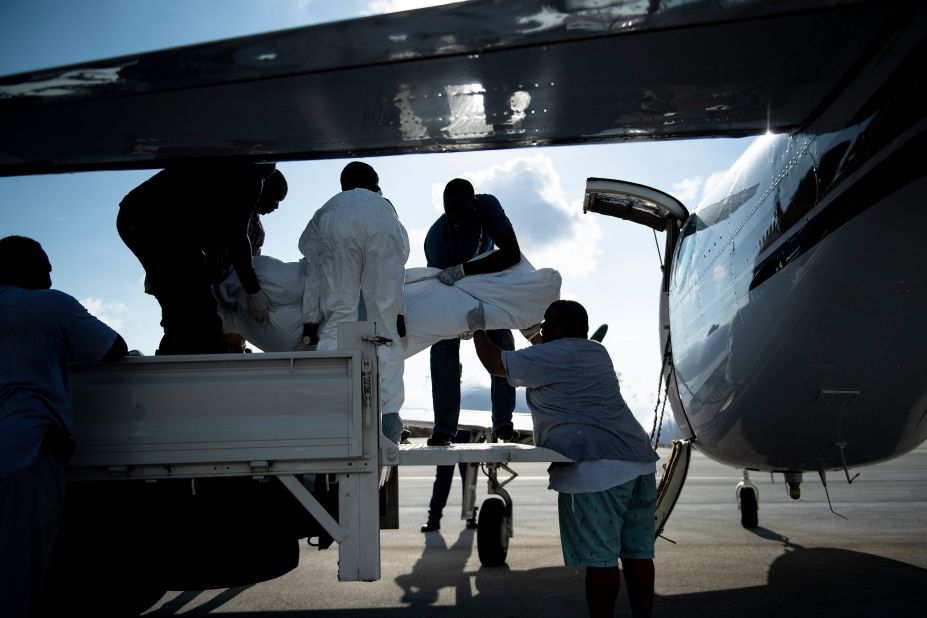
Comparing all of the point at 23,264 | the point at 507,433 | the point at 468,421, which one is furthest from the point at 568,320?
the point at 468,421

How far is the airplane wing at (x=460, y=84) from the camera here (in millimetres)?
2734

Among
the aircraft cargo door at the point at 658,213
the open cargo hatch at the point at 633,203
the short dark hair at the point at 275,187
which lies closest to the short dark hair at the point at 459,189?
the short dark hair at the point at 275,187

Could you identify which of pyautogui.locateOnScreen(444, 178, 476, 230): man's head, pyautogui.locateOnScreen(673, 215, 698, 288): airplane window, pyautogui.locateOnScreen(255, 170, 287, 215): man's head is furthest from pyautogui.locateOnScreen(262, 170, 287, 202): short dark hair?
pyautogui.locateOnScreen(673, 215, 698, 288): airplane window

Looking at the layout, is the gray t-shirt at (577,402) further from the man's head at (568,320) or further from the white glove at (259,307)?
the white glove at (259,307)

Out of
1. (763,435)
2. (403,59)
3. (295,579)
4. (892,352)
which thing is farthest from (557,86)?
(295,579)

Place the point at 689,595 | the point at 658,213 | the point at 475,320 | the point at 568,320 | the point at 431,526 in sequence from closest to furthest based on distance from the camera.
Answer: the point at 568,320 → the point at 475,320 → the point at 689,595 → the point at 658,213 → the point at 431,526

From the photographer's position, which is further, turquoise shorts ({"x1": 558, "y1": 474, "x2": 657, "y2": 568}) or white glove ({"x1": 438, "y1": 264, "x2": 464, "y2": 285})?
white glove ({"x1": 438, "y1": 264, "x2": 464, "y2": 285})

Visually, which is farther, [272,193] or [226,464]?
[272,193]

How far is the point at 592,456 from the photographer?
3.73 meters

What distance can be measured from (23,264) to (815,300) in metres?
3.84

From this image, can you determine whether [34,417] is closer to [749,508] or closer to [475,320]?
[475,320]

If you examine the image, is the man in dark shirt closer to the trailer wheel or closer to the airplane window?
the trailer wheel

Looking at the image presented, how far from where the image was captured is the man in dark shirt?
433 cm

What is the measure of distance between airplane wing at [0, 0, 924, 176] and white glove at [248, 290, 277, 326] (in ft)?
3.04
